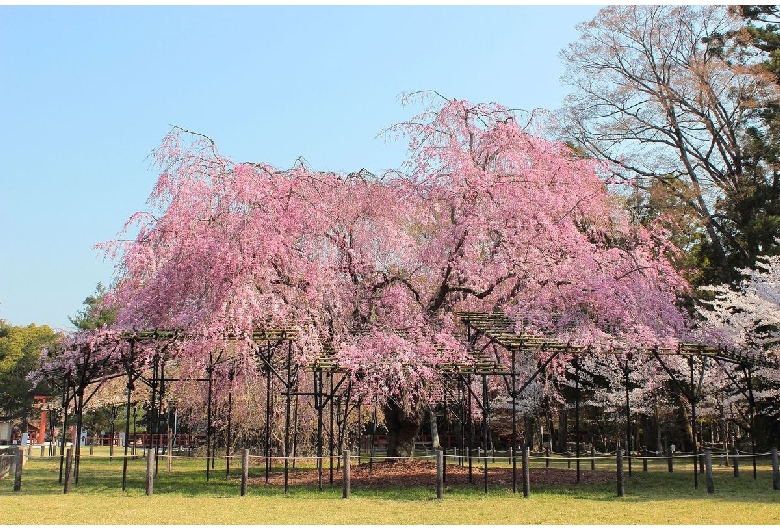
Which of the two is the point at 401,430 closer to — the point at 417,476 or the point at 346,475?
the point at 417,476

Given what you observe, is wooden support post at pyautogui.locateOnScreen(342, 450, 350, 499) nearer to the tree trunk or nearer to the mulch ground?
the mulch ground

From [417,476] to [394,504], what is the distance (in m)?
5.14

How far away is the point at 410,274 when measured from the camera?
20.7 m

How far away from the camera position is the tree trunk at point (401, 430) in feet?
70.4

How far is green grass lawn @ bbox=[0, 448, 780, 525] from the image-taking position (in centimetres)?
1186

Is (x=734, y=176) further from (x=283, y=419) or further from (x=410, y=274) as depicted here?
(x=283, y=419)

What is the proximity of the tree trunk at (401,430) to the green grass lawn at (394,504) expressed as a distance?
3.62m

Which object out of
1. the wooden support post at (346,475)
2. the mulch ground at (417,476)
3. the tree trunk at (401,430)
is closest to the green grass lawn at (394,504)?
the wooden support post at (346,475)

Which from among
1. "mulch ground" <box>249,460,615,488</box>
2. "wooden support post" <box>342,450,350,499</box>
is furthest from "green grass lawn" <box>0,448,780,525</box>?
"mulch ground" <box>249,460,615,488</box>

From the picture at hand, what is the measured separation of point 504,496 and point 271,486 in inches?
219

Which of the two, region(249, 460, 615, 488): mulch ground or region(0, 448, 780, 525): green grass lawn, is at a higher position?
region(0, 448, 780, 525): green grass lawn

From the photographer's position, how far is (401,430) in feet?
71.2

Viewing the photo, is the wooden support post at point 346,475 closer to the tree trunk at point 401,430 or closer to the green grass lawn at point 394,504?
the green grass lawn at point 394,504

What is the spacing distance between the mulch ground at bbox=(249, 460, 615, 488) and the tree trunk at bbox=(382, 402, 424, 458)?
428 mm
